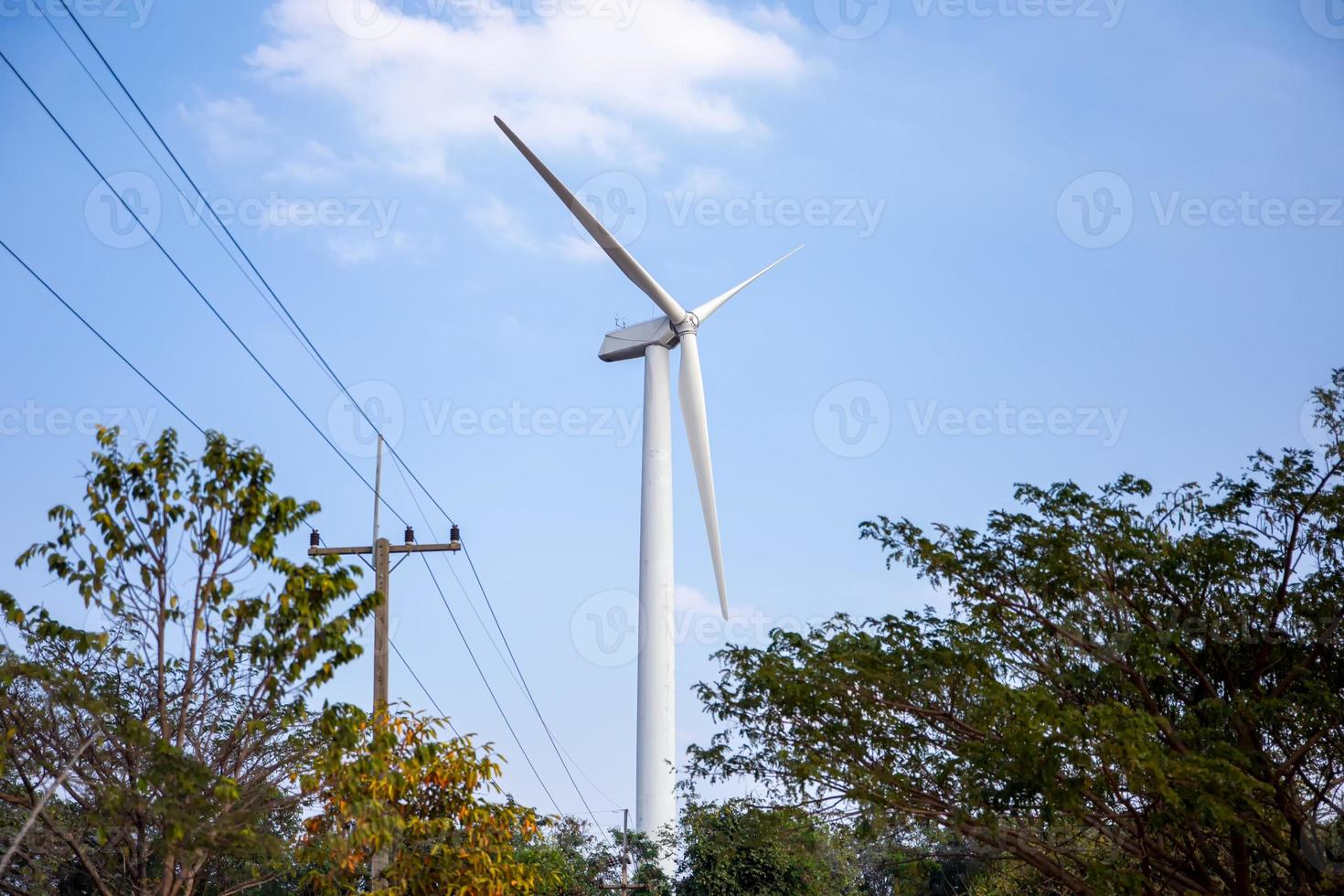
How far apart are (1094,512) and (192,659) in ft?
41.6

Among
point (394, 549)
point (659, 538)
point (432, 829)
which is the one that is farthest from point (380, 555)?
point (659, 538)

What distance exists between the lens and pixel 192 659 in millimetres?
12570

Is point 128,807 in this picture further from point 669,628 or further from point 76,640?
point 669,628

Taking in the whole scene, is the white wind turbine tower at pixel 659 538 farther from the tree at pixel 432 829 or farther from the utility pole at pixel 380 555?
the tree at pixel 432 829

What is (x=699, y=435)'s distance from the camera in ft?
130

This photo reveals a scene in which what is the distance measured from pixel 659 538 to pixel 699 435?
3084 mm

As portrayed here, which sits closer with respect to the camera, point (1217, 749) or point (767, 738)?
point (1217, 749)

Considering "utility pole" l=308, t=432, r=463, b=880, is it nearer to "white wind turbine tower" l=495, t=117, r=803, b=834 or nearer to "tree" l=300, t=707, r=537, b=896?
"tree" l=300, t=707, r=537, b=896

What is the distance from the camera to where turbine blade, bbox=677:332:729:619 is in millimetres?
38562

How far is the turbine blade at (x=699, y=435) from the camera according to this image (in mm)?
38562

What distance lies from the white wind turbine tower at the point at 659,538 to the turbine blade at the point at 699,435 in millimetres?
25

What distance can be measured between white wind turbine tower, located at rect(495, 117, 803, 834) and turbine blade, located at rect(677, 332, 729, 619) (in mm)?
25

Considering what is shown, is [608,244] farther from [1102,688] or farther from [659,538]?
[1102,688]

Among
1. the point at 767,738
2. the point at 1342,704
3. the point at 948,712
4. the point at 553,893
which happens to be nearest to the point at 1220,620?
the point at 1342,704
